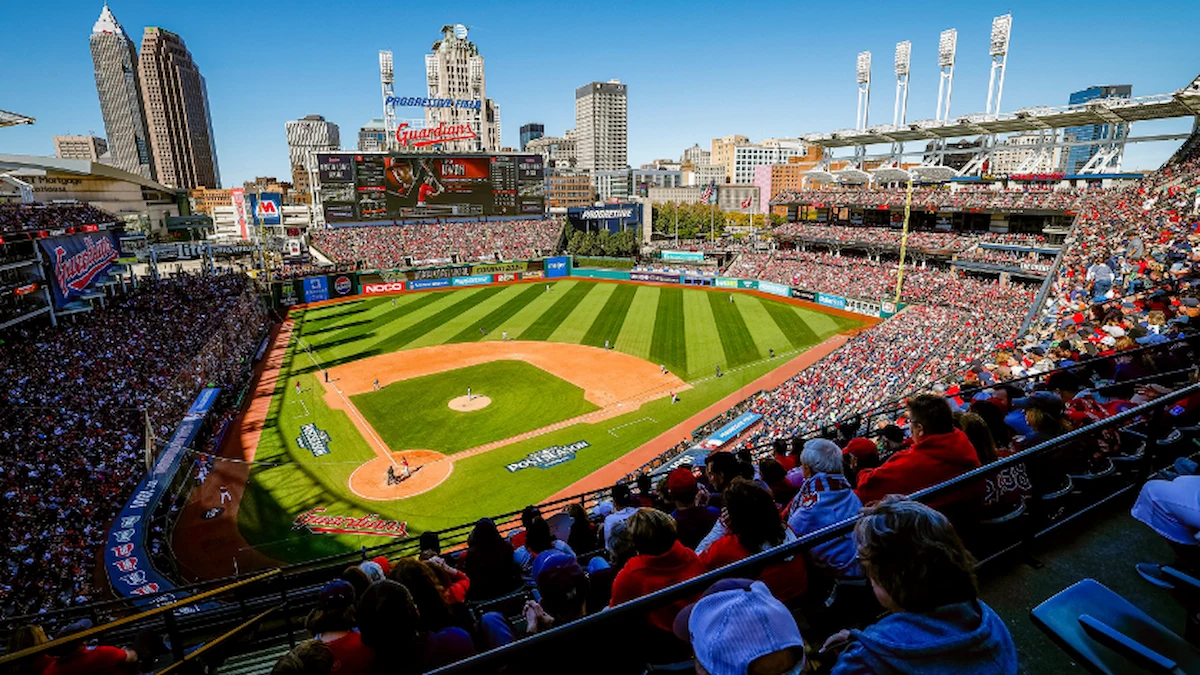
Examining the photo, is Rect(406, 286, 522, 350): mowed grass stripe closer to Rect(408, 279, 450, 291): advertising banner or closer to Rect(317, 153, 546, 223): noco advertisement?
Rect(408, 279, 450, 291): advertising banner

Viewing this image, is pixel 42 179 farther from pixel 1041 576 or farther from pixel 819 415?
pixel 1041 576

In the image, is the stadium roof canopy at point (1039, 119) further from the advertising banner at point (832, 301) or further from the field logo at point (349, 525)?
the field logo at point (349, 525)

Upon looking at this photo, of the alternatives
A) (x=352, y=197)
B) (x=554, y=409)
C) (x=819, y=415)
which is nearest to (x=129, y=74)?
(x=352, y=197)

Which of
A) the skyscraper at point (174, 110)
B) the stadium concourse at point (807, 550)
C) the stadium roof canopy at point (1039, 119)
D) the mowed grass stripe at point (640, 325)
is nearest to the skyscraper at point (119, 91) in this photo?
the skyscraper at point (174, 110)

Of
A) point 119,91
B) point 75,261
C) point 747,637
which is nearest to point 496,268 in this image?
point 75,261

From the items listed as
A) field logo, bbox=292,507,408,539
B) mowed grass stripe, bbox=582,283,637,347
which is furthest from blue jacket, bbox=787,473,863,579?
mowed grass stripe, bbox=582,283,637,347
